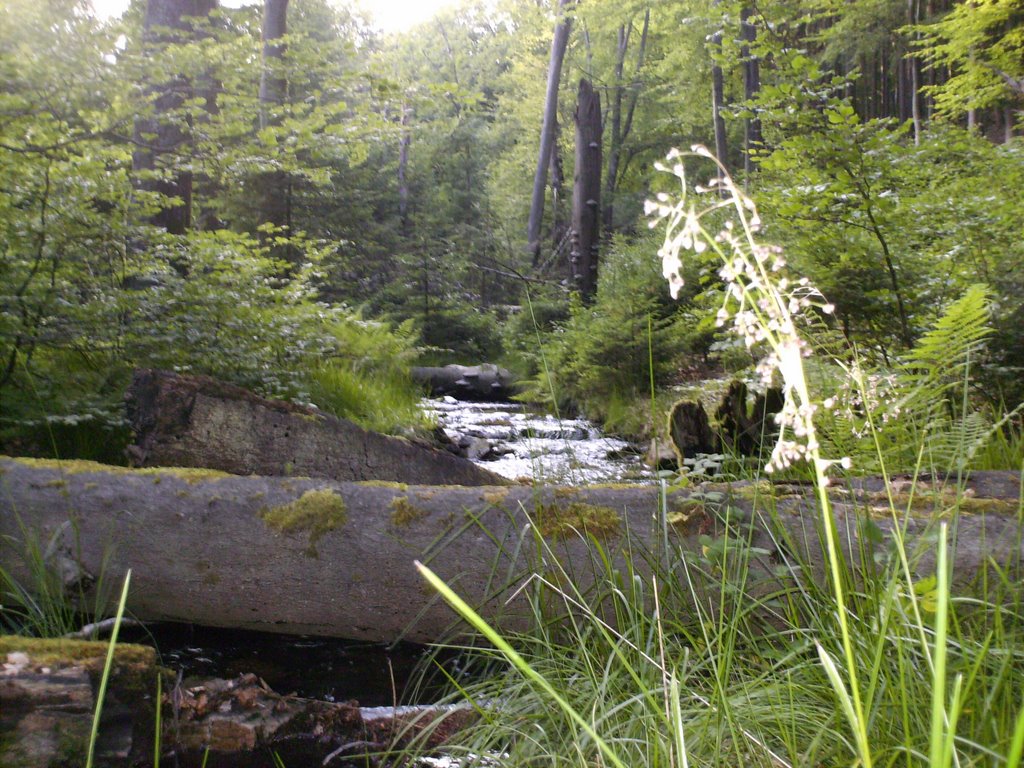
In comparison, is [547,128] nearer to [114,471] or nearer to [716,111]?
[716,111]

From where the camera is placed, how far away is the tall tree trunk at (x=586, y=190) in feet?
49.8

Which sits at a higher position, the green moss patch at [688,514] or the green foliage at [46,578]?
the green moss patch at [688,514]

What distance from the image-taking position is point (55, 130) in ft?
15.2

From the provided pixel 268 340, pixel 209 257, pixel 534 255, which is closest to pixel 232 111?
pixel 209 257

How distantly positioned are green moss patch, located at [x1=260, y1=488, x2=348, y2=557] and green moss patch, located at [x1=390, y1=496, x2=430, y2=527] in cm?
18

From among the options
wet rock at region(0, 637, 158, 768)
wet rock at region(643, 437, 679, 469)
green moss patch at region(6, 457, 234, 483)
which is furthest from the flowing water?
wet rock at region(0, 637, 158, 768)

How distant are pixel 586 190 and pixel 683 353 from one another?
622 centimetres

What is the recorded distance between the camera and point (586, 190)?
605 inches

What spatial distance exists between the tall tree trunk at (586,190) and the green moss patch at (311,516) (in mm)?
12553

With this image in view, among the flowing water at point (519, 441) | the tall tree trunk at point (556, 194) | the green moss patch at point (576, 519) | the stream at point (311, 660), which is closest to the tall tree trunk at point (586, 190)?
the flowing water at point (519, 441)

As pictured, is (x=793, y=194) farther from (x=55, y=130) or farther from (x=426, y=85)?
(x=55, y=130)

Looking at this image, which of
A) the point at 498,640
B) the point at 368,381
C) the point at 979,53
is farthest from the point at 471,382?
the point at 979,53

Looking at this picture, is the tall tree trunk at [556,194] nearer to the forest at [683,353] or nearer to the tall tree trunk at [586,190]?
the tall tree trunk at [586,190]

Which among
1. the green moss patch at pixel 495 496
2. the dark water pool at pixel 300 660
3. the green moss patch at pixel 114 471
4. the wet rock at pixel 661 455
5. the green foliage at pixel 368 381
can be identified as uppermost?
the green foliage at pixel 368 381
